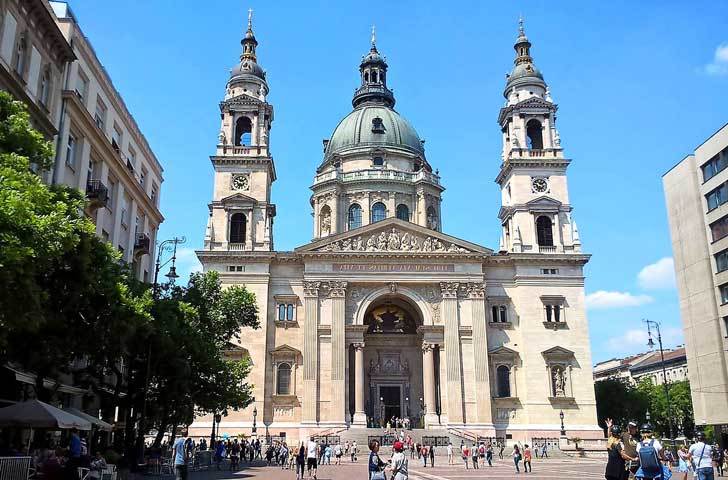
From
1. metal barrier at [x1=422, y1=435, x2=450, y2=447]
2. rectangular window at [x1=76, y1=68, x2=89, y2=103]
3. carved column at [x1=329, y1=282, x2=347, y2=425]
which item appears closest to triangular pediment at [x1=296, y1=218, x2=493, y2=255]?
carved column at [x1=329, y1=282, x2=347, y2=425]

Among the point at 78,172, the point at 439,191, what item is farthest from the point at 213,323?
the point at 439,191

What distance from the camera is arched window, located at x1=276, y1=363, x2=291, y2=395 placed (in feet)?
167

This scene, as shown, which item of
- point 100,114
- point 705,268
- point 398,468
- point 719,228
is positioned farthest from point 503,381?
point 398,468

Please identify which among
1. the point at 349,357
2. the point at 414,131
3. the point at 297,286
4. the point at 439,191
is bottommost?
the point at 349,357

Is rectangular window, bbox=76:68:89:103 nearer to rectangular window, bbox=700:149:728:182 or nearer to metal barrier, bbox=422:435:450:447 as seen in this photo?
metal barrier, bbox=422:435:450:447

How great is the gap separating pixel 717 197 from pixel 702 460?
3430cm

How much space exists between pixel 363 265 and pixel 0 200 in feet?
133

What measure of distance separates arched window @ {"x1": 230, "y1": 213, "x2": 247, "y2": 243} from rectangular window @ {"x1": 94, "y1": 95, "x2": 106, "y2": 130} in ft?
76.7

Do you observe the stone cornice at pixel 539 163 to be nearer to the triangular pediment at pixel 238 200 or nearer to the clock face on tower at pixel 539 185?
the clock face on tower at pixel 539 185

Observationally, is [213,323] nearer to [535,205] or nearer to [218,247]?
[218,247]

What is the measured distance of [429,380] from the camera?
168 ft

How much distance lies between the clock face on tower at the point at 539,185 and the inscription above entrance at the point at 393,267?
10.8 meters

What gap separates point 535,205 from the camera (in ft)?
185

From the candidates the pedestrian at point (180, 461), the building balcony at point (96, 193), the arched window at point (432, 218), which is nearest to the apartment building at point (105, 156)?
the building balcony at point (96, 193)
